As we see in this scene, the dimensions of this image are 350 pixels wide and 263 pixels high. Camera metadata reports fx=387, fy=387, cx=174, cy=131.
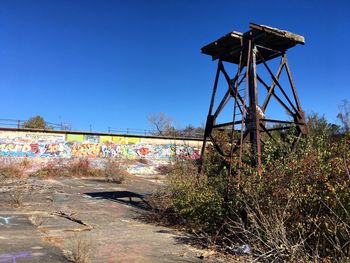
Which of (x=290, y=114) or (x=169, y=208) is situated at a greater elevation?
(x=290, y=114)

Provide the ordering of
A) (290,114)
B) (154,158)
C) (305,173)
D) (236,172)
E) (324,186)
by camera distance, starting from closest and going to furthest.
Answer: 1. (324,186)
2. (305,173)
3. (236,172)
4. (290,114)
5. (154,158)

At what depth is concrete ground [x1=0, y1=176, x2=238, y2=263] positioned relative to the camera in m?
7.32

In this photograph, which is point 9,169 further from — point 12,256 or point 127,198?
point 12,256

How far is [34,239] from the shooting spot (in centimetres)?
866

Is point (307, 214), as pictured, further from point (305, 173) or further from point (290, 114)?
point (290, 114)

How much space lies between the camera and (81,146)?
34562 mm

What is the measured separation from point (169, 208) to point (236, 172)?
2.79m

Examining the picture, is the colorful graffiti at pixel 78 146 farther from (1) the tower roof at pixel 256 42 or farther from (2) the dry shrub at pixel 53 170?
(1) the tower roof at pixel 256 42

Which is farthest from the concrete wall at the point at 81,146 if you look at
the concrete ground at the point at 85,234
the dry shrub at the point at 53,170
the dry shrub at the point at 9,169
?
the concrete ground at the point at 85,234

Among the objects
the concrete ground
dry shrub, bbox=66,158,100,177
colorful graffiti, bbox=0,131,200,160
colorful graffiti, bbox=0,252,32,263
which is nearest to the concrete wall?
colorful graffiti, bbox=0,131,200,160

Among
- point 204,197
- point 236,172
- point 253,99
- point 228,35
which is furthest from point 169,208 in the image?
point 228,35

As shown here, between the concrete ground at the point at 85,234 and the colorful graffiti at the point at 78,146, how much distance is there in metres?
14.9

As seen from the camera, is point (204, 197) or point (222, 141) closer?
point (204, 197)

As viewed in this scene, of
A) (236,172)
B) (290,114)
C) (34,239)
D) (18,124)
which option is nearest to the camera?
(34,239)
